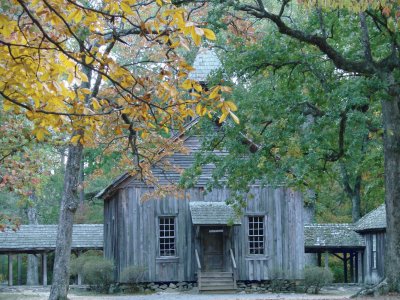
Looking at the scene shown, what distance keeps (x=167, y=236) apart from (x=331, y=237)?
919 cm

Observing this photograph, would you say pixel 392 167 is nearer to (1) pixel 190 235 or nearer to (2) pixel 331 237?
(1) pixel 190 235

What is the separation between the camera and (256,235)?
3156 centimetres

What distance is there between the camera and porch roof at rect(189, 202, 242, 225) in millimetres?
29781

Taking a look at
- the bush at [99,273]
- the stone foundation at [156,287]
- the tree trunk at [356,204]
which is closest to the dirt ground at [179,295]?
the bush at [99,273]

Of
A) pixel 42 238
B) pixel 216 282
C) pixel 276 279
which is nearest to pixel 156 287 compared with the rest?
pixel 216 282

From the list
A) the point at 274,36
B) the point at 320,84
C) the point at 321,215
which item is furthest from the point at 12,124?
the point at 321,215

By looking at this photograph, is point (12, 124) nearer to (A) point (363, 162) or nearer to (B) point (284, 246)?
(A) point (363, 162)

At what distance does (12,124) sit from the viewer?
16.5 meters

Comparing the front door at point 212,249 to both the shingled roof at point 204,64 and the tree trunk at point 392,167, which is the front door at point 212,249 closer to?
the shingled roof at point 204,64

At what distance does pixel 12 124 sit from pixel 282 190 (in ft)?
58.1

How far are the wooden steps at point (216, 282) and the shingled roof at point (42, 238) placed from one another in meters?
8.71

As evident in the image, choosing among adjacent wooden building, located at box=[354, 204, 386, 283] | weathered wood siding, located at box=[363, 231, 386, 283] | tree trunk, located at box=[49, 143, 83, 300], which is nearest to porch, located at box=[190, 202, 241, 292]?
adjacent wooden building, located at box=[354, 204, 386, 283]

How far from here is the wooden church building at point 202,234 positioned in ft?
100

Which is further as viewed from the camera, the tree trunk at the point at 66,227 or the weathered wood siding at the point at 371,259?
the weathered wood siding at the point at 371,259
